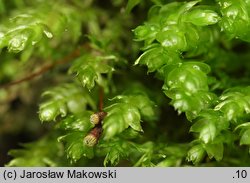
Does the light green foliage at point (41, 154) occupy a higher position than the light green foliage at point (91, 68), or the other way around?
the light green foliage at point (91, 68)

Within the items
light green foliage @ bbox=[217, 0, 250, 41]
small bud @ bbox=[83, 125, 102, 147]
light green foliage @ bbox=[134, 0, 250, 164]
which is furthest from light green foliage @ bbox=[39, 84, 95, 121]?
light green foliage @ bbox=[217, 0, 250, 41]

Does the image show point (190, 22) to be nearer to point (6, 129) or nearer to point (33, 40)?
point (33, 40)

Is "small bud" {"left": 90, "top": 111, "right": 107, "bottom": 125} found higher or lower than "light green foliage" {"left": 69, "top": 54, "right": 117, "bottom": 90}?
lower

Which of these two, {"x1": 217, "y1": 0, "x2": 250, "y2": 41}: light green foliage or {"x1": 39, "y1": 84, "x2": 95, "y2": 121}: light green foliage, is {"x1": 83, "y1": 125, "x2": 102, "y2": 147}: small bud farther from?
{"x1": 217, "y1": 0, "x2": 250, "y2": 41}: light green foliage

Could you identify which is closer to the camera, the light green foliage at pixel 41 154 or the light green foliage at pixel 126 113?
the light green foliage at pixel 126 113

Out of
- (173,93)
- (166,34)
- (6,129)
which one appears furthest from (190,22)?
(6,129)

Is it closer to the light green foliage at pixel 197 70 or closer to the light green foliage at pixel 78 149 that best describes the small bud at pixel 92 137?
the light green foliage at pixel 78 149

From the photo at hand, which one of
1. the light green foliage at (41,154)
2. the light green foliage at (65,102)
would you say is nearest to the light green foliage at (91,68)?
the light green foliage at (65,102)
